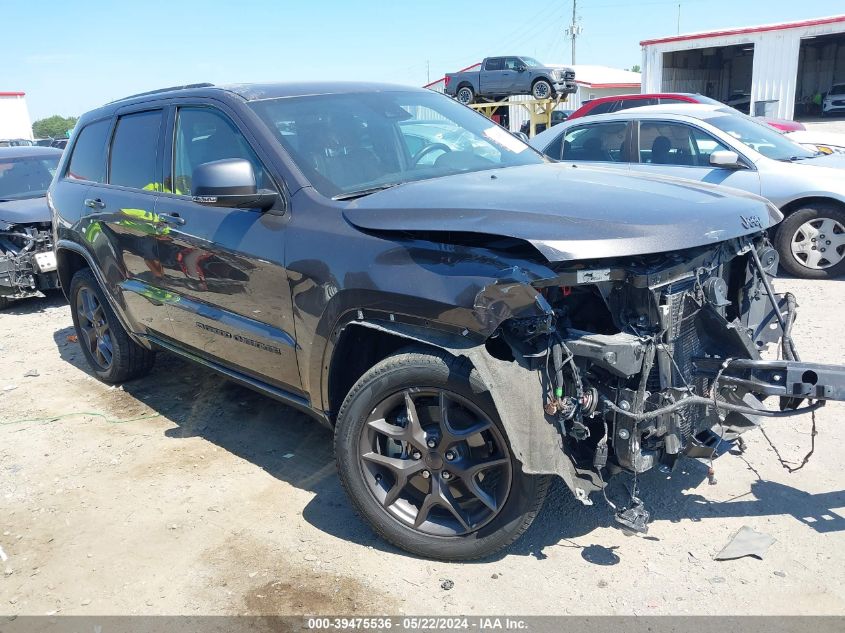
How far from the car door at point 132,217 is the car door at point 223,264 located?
16 centimetres

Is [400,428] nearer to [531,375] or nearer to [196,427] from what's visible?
[531,375]

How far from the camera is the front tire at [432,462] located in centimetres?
278

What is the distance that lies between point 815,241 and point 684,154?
5.16ft

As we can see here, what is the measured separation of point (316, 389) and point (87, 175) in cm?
291

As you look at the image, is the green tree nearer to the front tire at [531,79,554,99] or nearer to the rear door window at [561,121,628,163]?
the front tire at [531,79,554,99]

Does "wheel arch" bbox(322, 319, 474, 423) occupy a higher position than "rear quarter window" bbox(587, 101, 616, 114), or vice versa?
"rear quarter window" bbox(587, 101, 616, 114)

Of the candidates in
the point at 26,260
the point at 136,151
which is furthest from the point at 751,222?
the point at 26,260

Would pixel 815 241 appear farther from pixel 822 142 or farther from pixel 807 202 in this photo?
pixel 822 142

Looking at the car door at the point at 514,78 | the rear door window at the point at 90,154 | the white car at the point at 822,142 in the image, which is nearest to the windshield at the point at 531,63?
the car door at the point at 514,78

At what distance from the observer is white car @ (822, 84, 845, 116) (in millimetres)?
30062

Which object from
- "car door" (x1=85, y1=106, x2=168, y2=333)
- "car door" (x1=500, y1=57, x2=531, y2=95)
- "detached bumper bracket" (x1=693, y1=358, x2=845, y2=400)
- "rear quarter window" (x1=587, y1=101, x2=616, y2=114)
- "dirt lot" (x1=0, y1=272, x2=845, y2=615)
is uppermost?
"car door" (x1=500, y1=57, x2=531, y2=95)

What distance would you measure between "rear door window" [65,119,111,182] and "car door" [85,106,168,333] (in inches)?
4.3

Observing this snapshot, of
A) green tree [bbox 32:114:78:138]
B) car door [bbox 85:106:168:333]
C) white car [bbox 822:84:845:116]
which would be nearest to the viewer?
car door [bbox 85:106:168:333]

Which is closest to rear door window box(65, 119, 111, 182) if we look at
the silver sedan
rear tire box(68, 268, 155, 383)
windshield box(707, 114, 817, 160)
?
rear tire box(68, 268, 155, 383)
